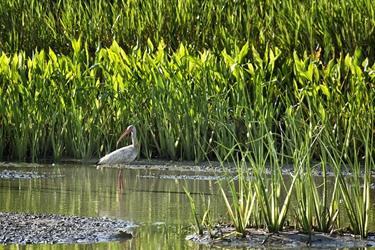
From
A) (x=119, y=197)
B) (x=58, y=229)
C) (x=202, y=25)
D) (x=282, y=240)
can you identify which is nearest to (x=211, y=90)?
(x=202, y=25)

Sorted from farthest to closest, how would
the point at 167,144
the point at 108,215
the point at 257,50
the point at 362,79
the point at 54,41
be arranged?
the point at 54,41 < the point at 257,50 < the point at 167,144 < the point at 362,79 < the point at 108,215

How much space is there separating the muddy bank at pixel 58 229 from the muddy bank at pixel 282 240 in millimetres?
640

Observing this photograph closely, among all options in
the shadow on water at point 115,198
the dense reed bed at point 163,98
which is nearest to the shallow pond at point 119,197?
the shadow on water at point 115,198

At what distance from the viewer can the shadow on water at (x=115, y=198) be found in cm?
645

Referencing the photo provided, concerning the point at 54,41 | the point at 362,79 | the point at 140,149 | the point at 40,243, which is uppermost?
the point at 54,41

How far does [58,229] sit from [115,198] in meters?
2.15

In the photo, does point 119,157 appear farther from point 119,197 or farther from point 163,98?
point 119,197

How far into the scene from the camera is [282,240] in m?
6.14

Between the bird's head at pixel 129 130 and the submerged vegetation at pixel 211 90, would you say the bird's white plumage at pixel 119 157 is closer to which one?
the bird's head at pixel 129 130

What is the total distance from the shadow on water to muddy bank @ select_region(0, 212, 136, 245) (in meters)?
0.13

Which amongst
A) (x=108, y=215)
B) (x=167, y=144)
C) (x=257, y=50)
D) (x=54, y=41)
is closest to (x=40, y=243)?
(x=108, y=215)

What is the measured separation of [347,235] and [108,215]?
6.98ft

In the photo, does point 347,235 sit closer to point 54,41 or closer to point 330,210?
point 330,210

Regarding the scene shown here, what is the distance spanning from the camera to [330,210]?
6.32 meters
